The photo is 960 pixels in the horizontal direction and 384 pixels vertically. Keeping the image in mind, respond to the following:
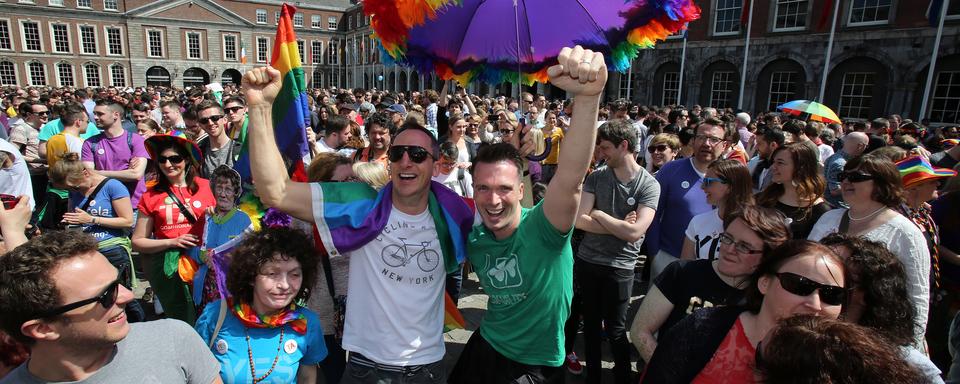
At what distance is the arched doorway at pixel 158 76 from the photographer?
4638 cm

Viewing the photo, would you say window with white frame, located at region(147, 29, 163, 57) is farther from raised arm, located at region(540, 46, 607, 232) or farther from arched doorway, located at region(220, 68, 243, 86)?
raised arm, located at region(540, 46, 607, 232)

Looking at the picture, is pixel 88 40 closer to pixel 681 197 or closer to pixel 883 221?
pixel 681 197

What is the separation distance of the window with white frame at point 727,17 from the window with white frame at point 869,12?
3831mm

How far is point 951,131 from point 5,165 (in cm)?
1205

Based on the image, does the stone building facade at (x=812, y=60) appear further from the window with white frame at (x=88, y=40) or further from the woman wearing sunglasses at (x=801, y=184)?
the window with white frame at (x=88, y=40)

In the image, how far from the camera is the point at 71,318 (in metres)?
1.36

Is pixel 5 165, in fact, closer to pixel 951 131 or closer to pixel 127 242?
pixel 127 242

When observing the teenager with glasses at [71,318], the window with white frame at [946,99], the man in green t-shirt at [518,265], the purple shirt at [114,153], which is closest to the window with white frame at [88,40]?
the purple shirt at [114,153]

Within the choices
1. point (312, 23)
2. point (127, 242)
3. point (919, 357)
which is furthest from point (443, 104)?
point (312, 23)

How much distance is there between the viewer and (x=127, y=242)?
3705 mm

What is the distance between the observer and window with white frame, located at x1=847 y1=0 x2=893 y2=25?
16969mm

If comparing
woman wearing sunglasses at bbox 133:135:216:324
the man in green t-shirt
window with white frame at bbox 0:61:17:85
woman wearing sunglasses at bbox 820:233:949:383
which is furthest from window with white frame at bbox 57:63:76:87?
woman wearing sunglasses at bbox 820:233:949:383

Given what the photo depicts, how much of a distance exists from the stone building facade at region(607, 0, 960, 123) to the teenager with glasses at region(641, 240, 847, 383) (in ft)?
62.2

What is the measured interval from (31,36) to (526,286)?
5636cm
